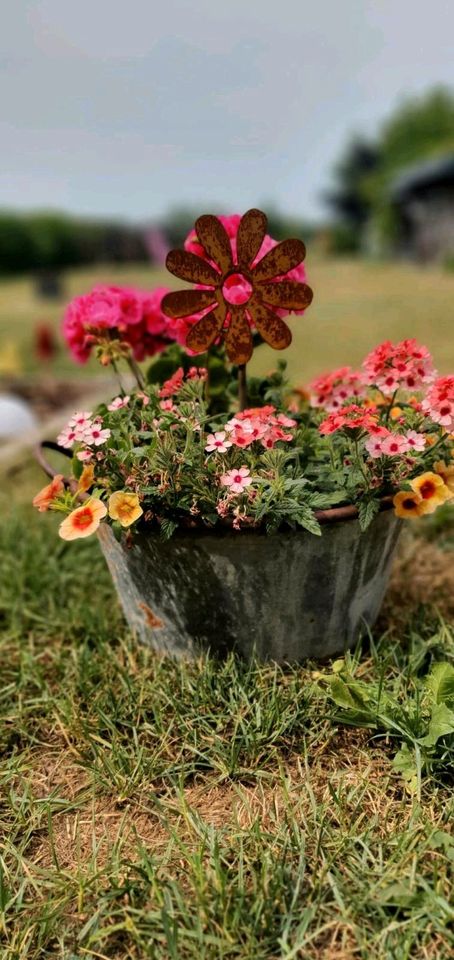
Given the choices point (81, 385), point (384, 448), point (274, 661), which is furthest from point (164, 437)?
point (81, 385)

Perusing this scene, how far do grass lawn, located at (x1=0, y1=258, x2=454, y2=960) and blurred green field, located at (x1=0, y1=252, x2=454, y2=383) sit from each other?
382 cm

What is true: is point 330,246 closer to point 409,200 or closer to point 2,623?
point 409,200

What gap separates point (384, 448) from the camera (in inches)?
56.2

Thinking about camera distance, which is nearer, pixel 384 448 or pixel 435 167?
pixel 384 448

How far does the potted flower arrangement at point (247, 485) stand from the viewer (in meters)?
1.42

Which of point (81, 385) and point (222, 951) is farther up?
point (81, 385)

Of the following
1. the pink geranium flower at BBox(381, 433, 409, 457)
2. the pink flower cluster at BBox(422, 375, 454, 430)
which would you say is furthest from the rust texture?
the pink flower cluster at BBox(422, 375, 454, 430)

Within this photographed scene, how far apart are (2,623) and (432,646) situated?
1.13 meters

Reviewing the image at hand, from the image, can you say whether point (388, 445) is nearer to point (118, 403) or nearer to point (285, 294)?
point (285, 294)

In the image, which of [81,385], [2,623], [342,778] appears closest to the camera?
[342,778]

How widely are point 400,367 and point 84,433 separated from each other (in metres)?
0.66

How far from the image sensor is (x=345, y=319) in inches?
383

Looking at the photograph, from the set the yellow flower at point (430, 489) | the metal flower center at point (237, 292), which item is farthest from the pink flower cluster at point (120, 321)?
the yellow flower at point (430, 489)

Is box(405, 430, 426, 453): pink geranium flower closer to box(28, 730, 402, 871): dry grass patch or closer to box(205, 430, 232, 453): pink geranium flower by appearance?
box(205, 430, 232, 453): pink geranium flower
